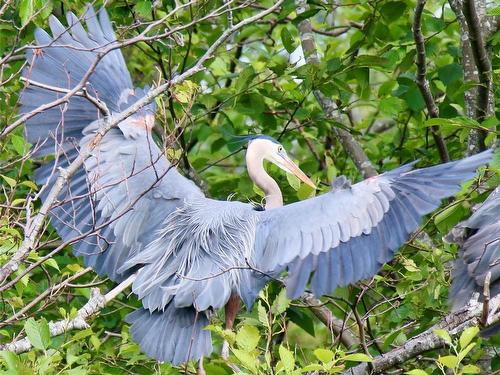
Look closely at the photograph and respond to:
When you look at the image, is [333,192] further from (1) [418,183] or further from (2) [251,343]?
(2) [251,343]

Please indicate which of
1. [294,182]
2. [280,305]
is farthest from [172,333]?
[294,182]

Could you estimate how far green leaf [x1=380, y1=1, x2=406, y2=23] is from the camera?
5.87m

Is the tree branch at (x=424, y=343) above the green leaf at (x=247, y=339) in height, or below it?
below

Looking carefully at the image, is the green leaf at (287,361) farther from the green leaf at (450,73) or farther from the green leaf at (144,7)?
the green leaf at (450,73)

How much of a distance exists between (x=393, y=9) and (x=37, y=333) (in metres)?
3.21

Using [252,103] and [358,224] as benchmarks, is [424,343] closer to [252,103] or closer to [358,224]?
[358,224]

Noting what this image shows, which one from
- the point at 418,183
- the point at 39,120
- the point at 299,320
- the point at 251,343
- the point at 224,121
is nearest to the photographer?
the point at 251,343

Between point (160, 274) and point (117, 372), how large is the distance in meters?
0.56

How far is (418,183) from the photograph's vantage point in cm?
480

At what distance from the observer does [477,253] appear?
488 cm

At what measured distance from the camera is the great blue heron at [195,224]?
4.73 meters

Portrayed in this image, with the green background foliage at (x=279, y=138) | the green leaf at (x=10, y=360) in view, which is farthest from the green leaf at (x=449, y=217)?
the green leaf at (x=10, y=360)

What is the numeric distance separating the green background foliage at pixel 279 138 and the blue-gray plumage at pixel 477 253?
0.22 feet

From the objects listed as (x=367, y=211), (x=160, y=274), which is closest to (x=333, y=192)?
(x=367, y=211)
